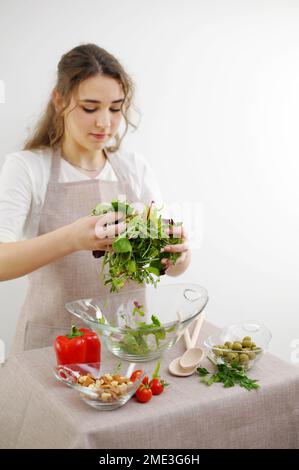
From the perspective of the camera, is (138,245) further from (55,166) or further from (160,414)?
(55,166)

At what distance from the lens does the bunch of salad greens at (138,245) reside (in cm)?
150

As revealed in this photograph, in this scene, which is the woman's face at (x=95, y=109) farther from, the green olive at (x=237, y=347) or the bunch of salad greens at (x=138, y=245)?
the green olive at (x=237, y=347)

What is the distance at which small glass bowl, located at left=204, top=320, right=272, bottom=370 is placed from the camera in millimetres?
1590

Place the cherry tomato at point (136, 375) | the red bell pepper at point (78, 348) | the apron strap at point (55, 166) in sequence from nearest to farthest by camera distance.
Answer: the cherry tomato at point (136, 375)
the red bell pepper at point (78, 348)
the apron strap at point (55, 166)

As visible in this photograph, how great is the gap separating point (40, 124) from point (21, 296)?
2.72 ft

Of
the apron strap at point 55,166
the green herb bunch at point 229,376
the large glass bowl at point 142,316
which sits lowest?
the green herb bunch at point 229,376

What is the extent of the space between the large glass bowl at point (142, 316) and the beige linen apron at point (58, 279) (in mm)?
267

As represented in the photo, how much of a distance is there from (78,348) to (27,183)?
2.37ft

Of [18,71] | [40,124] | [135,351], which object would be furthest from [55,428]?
[18,71]

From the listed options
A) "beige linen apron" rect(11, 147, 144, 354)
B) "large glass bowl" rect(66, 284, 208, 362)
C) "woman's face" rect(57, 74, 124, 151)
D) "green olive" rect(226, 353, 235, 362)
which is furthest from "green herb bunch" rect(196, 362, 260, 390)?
"woman's face" rect(57, 74, 124, 151)

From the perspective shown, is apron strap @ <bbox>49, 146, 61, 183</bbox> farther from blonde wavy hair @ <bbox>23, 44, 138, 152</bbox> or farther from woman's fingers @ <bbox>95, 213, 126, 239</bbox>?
woman's fingers @ <bbox>95, 213, 126, 239</bbox>

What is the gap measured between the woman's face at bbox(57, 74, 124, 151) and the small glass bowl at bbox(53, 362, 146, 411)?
2.73 feet

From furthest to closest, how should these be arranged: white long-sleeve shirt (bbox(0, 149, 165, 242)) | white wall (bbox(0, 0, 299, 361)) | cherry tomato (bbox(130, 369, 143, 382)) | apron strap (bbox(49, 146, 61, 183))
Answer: white wall (bbox(0, 0, 299, 361)), apron strap (bbox(49, 146, 61, 183)), white long-sleeve shirt (bbox(0, 149, 165, 242)), cherry tomato (bbox(130, 369, 143, 382))

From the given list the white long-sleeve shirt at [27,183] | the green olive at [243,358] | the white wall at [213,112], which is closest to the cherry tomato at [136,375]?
the green olive at [243,358]
